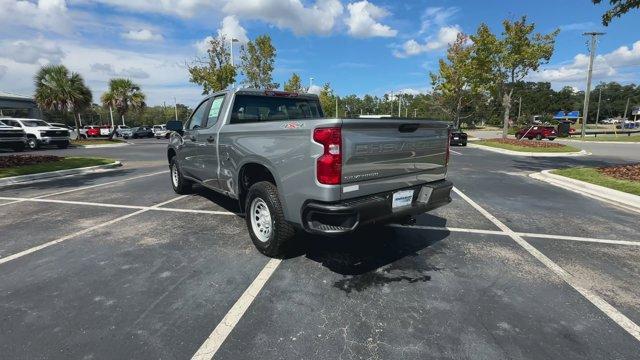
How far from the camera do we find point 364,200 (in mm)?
3465

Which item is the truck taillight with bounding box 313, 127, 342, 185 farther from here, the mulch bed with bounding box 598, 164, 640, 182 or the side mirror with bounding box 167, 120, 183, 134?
the mulch bed with bounding box 598, 164, 640, 182

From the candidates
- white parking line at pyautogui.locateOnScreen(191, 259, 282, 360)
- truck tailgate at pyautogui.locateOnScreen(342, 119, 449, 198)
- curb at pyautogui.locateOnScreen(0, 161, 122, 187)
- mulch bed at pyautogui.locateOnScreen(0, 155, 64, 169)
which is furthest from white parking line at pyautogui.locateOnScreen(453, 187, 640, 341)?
mulch bed at pyautogui.locateOnScreen(0, 155, 64, 169)

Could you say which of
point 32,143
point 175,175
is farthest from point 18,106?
point 175,175

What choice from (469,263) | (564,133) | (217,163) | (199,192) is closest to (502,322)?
(469,263)

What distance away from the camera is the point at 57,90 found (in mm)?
30266

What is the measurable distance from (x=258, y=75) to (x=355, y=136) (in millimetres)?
26558

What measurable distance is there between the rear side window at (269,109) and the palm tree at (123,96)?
1707 inches

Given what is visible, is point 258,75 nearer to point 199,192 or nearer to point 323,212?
point 199,192

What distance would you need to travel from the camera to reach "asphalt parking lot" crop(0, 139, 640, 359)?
263 centimetres

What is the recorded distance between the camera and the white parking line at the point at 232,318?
255 cm

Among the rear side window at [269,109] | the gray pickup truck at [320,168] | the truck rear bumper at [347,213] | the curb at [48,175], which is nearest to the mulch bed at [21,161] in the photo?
the curb at [48,175]

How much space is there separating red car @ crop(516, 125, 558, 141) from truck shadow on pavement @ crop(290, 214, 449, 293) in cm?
3309

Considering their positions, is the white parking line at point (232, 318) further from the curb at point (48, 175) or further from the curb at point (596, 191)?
the curb at point (48, 175)

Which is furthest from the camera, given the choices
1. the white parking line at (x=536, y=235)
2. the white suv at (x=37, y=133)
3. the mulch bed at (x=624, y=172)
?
the white suv at (x=37, y=133)
